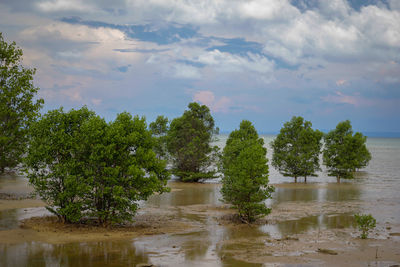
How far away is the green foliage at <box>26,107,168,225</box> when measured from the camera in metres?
19.7

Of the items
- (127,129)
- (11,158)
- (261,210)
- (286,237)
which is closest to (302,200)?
(261,210)

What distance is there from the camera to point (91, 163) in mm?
20109

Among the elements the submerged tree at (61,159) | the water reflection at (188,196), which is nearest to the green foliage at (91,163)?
the submerged tree at (61,159)

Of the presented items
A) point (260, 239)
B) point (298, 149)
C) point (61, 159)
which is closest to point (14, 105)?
point (61, 159)

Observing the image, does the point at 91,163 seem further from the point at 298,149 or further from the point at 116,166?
the point at 298,149

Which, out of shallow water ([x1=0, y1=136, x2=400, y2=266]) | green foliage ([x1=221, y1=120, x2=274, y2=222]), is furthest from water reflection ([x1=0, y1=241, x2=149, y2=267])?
green foliage ([x1=221, y1=120, x2=274, y2=222])

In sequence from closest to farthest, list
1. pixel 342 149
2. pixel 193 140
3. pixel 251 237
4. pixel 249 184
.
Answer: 1. pixel 251 237
2. pixel 249 184
3. pixel 193 140
4. pixel 342 149

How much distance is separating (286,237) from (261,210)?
2.95 metres

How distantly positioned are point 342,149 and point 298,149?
17.5ft

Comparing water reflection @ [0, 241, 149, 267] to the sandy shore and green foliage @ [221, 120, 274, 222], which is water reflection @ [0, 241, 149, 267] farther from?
green foliage @ [221, 120, 274, 222]

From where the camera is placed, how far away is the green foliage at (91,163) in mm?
19703

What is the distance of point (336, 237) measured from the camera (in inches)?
797

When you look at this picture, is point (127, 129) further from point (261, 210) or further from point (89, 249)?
point (261, 210)

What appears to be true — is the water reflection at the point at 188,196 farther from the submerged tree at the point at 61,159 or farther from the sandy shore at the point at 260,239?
the submerged tree at the point at 61,159
